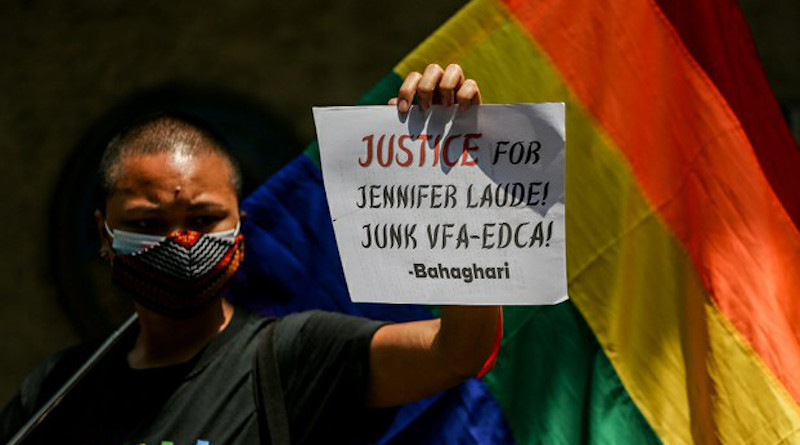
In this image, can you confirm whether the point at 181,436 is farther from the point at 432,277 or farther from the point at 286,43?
the point at 286,43

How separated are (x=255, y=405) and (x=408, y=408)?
413 millimetres

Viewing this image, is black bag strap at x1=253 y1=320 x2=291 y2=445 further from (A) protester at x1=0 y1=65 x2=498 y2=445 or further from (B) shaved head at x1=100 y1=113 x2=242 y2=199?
(B) shaved head at x1=100 y1=113 x2=242 y2=199

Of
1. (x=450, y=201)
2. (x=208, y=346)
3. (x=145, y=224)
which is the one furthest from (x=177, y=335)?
(x=450, y=201)

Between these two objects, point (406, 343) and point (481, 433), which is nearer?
point (406, 343)

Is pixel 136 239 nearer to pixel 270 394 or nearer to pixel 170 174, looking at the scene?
pixel 170 174

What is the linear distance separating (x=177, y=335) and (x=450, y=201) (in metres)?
0.72

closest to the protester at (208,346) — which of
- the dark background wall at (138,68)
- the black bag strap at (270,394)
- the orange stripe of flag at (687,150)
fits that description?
the black bag strap at (270,394)

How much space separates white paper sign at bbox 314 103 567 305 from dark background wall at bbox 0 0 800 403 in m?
2.68

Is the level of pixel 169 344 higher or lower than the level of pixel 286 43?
lower

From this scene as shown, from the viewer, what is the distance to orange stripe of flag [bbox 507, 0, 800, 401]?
2.19m

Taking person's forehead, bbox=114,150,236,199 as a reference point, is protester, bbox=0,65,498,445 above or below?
below

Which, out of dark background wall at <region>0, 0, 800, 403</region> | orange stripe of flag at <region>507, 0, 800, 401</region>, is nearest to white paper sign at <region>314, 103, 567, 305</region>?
orange stripe of flag at <region>507, 0, 800, 401</region>

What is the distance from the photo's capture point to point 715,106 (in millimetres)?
2268

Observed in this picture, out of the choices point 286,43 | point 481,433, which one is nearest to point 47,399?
point 481,433
